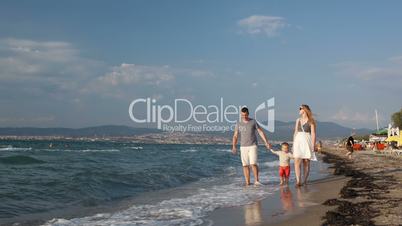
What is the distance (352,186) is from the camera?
357 inches

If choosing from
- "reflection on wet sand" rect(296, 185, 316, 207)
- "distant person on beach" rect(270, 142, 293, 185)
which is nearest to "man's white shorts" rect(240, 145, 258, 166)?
"distant person on beach" rect(270, 142, 293, 185)

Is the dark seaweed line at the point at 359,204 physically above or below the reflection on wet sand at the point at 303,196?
above

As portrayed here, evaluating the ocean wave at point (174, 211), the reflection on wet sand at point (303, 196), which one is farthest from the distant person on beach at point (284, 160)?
the ocean wave at point (174, 211)

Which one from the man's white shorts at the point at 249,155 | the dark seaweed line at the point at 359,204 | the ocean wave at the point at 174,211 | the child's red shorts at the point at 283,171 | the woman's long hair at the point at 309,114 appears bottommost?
the ocean wave at the point at 174,211

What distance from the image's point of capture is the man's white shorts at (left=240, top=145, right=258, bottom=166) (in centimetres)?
976

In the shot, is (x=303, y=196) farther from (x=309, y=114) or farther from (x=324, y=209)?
(x=309, y=114)

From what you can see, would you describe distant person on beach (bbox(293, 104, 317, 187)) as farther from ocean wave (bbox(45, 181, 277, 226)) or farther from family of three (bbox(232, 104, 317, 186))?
ocean wave (bbox(45, 181, 277, 226))

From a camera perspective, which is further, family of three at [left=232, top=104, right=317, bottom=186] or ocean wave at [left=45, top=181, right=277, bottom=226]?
family of three at [left=232, top=104, right=317, bottom=186]

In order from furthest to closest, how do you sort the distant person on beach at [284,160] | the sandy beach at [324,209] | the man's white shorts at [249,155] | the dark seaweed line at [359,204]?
the distant person on beach at [284,160], the man's white shorts at [249,155], the sandy beach at [324,209], the dark seaweed line at [359,204]

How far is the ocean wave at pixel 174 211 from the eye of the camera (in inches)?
239

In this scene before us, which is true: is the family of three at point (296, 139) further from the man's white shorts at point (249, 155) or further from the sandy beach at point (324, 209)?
the sandy beach at point (324, 209)

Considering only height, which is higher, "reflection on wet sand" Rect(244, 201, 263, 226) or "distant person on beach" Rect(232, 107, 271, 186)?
"distant person on beach" Rect(232, 107, 271, 186)

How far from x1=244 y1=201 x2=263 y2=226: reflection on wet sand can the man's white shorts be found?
227cm

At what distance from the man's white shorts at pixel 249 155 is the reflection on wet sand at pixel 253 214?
2.27m
